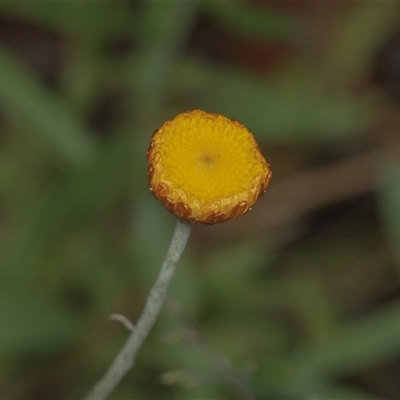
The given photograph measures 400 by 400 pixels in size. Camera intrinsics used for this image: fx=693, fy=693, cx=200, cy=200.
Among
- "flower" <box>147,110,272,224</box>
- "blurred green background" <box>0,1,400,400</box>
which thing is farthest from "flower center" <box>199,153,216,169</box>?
"blurred green background" <box>0,1,400,400</box>

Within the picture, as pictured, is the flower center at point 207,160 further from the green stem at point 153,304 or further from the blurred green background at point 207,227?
the blurred green background at point 207,227

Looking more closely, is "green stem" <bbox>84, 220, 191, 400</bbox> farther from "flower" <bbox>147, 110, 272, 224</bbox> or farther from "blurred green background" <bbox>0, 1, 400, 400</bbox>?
"blurred green background" <bbox>0, 1, 400, 400</bbox>

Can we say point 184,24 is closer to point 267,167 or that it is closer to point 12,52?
point 12,52

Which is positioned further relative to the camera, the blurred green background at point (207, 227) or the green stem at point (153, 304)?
the blurred green background at point (207, 227)

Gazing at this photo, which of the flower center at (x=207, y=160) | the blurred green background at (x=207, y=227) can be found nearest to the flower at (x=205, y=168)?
the flower center at (x=207, y=160)

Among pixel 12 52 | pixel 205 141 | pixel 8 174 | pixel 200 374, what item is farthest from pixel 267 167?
pixel 12 52

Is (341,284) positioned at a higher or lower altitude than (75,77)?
lower
